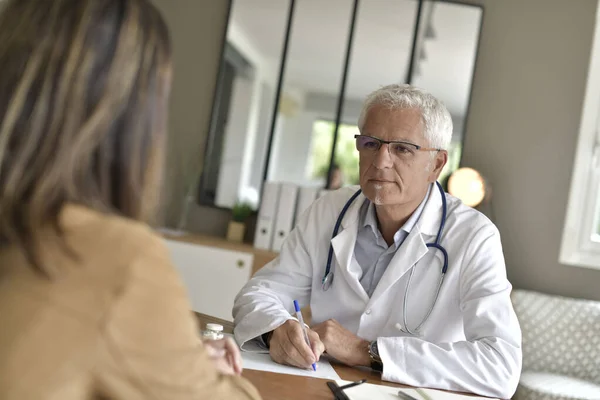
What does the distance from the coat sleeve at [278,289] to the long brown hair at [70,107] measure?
0.83 metres

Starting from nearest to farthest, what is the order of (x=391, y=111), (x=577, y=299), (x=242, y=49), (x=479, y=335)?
(x=479, y=335) → (x=391, y=111) → (x=577, y=299) → (x=242, y=49)

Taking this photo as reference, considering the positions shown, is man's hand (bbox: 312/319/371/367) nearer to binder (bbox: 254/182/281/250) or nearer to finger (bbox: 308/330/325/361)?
finger (bbox: 308/330/325/361)

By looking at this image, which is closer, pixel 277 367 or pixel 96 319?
pixel 96 319

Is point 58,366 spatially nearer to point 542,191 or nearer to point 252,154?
point 252,154

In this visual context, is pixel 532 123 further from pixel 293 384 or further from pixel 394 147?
pixel 293 384

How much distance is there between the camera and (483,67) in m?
3.49

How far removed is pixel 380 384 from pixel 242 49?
263cm

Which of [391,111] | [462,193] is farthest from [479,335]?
[462,193]

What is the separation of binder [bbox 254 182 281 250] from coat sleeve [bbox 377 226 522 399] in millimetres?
1816

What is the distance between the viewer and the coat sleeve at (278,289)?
1.54 meters

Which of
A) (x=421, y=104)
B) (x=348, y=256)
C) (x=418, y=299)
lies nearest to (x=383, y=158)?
(x=421, y=104)

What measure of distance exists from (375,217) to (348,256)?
181 millimetres

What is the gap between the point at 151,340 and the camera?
67 cm

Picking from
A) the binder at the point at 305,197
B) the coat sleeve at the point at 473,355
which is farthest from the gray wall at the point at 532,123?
the coat sleeve at the point at 473,355
